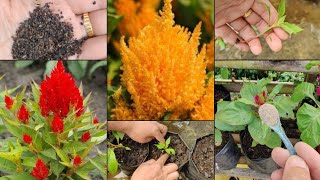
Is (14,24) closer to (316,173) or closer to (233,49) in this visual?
(233,49)

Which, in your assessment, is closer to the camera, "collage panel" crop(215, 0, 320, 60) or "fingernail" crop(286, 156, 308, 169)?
"fingernail" crop(286, 156, 308, 169)

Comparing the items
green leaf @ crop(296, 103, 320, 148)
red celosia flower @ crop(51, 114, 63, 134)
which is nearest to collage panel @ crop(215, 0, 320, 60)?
green leaf @ crop(296, 103, 320, 148)

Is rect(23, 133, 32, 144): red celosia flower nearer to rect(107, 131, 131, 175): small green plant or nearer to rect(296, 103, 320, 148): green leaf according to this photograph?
rect(107, 131, 131, 175): small green plant

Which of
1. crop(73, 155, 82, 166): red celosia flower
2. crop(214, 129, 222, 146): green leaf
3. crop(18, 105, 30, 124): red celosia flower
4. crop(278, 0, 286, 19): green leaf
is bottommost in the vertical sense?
crop(214, 129, 222, 146): green leaf

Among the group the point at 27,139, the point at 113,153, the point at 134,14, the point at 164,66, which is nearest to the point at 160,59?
the point at 164,66

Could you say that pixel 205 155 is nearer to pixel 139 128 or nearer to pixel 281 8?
pixel 139 128

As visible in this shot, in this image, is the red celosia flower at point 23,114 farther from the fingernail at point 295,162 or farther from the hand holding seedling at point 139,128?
the fingernail at point 295,162
